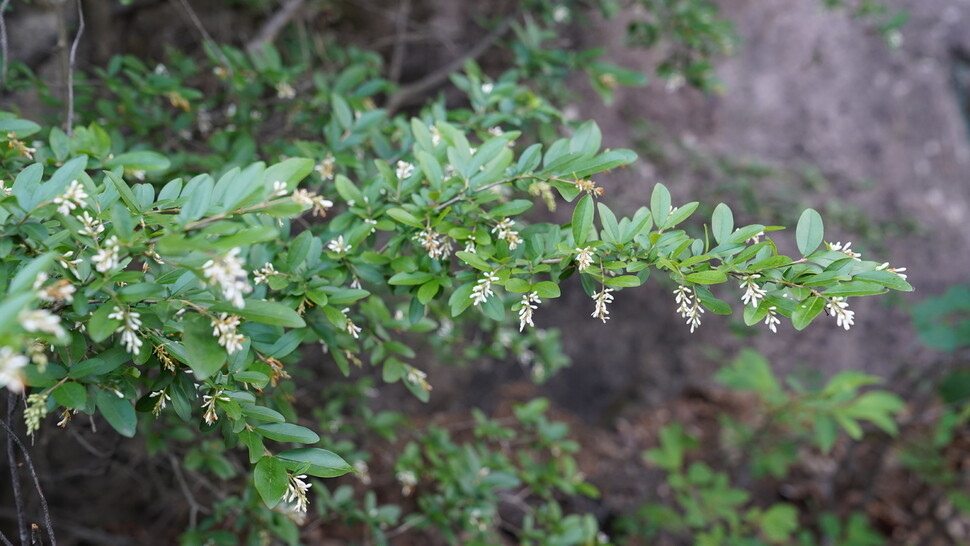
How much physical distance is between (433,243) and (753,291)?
1.78 feet

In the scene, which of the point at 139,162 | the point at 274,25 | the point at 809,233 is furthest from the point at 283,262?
the point at 274,25

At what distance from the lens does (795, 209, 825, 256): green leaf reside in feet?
3.58

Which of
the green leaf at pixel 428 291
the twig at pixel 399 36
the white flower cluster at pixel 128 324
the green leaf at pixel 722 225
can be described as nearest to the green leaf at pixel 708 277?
the green leaf at pixel 722 225

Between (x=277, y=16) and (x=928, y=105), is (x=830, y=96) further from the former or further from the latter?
(x=277, y=16)

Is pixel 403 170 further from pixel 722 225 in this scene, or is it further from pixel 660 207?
pixel 722 225

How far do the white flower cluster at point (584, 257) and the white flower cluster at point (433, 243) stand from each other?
25 centimetres

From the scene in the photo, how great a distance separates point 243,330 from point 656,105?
345cm

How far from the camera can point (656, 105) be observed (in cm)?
399

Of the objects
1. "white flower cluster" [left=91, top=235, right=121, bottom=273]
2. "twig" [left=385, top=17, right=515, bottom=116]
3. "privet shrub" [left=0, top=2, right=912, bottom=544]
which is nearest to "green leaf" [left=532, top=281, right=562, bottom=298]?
"privet shrub" [left=0, top=2, right=912, bottom=544]

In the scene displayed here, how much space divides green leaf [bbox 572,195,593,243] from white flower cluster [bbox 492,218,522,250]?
0.12 metres

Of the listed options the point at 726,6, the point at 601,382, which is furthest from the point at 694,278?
the point at 726,6

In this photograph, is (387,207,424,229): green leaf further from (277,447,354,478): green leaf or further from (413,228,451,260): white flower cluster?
(277,447,354,478): green leaf

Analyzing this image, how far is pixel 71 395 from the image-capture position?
0.94 meters

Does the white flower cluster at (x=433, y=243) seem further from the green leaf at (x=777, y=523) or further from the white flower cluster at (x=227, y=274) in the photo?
the green leaf at (x=777, y=523)
